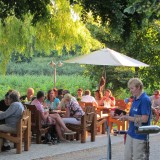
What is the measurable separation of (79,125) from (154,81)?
13559mm

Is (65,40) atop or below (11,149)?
atop

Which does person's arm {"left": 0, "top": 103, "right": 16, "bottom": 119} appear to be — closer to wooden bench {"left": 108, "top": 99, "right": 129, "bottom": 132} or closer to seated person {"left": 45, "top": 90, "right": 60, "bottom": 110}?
seated person {"left": 45, "top": 90, "right": 60, "bottom": 110}

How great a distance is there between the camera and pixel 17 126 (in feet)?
44.1

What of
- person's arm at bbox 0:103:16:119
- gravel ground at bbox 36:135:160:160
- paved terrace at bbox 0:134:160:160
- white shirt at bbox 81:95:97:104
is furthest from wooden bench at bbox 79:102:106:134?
person's arm at bbox 0:103:16:119

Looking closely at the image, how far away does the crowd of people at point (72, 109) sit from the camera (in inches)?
336

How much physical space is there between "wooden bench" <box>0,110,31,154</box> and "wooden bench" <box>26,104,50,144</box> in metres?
0.90

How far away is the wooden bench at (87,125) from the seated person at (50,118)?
281mm

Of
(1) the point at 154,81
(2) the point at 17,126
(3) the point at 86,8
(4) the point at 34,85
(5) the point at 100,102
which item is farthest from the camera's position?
(4) the point at 34,85

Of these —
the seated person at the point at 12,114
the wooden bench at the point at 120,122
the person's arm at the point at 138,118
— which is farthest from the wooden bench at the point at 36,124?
the person's arm at the point at 138,118

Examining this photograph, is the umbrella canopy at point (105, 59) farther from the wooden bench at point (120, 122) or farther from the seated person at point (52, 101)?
the seated person at point (52, 101)

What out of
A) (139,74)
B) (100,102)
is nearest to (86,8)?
(100,102)

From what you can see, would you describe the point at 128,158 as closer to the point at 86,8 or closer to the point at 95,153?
the point at 95,153

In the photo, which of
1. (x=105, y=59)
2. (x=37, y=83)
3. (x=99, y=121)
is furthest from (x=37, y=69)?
(x=99, y=121)

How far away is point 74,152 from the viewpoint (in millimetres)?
14016
